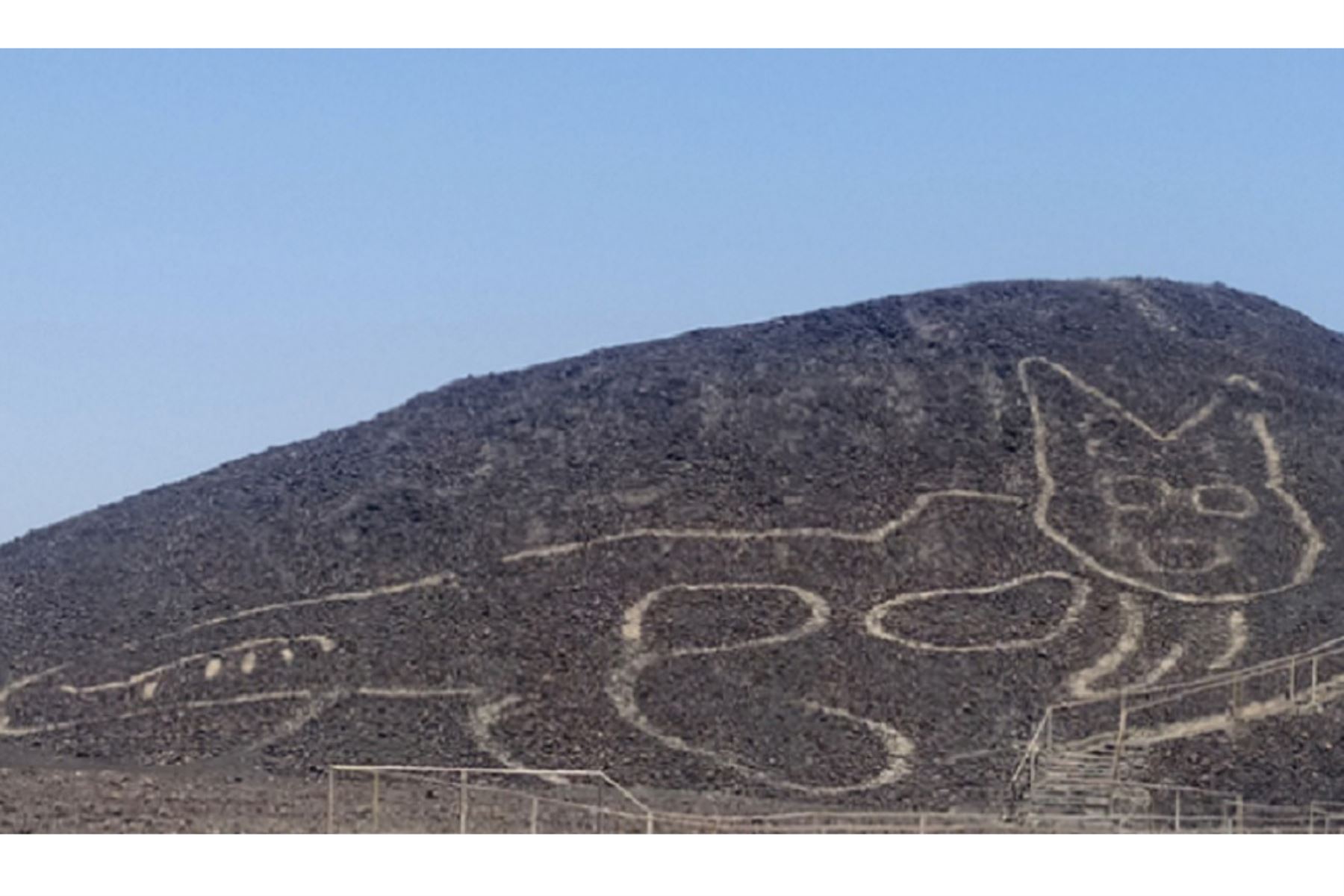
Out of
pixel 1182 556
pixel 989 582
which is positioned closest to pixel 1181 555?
pixel 1182 556

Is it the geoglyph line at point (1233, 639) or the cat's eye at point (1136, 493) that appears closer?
the geoglyph line at point (1233, 639)

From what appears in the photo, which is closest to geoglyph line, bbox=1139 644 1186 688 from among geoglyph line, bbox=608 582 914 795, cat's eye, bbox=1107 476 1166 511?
geoglyph line, bbox=608 582 914 795

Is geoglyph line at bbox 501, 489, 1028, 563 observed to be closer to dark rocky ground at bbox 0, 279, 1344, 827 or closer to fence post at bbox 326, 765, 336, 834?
dark rocky ground at bbox 0, 279, 1344, 827

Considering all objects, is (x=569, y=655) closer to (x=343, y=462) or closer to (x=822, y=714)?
(x=822, y=714)

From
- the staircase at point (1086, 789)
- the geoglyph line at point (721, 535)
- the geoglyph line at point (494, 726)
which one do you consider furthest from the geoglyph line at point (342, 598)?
the staircase at point (1086, 789)

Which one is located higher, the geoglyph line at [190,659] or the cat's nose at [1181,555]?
the cat's nose at [1181,555]

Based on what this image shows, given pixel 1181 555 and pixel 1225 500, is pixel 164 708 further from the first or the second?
pixel 1225 500

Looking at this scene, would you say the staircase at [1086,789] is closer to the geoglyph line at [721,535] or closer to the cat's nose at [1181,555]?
the cat's nose at [1181,555]

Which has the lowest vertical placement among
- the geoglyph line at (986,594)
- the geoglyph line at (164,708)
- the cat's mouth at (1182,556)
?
the geoglyph line at (164,708)
